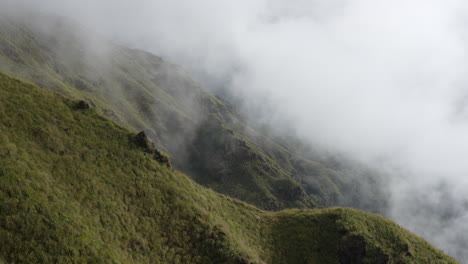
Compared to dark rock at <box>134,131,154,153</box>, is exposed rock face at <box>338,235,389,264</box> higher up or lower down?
higher up

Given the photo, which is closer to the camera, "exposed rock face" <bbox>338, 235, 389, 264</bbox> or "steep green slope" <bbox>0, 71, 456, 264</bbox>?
"steep green slope" <bbox>0, 71, 456, 264</bbox>

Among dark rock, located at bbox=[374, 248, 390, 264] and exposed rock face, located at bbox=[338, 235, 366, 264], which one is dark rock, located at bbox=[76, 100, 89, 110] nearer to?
exposed rock face, located at bbox=[338, 235, 366, 264]

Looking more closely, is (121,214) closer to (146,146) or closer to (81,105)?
(146,146)

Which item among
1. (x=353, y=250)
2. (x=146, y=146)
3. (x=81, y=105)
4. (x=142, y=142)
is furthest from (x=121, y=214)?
(x=353, y=250)

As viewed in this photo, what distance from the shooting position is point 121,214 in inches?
1511

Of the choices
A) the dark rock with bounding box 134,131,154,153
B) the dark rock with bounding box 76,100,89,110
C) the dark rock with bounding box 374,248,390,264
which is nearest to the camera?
the dark rock with bounding box 374,248,390,264

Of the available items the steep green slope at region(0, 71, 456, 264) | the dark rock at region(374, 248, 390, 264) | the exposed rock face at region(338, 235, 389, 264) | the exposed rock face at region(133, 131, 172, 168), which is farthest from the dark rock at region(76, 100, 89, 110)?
the dark rock at region(374, 248, 390, 264)

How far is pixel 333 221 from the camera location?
5600 cm

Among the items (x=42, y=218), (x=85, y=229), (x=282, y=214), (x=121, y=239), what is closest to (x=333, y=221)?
(x=282, y=214)

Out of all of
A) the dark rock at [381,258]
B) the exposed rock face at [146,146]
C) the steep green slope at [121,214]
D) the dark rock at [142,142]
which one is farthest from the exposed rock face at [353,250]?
the dark rock at [142,142]

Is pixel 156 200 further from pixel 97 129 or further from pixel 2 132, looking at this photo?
pixel 2 132

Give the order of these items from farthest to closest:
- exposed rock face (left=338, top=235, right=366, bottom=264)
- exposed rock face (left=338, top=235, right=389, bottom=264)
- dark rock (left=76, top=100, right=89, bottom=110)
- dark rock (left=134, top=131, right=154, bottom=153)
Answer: dark rock (left=134, top=131, right=154, bottom=153), dark rock (left=76, top=100, right=89, bottom=110), exposed rock face (left=338, top=235, right=366, bottom=264), exposed rock face (left=338, top=235, right=389, bottom=264)

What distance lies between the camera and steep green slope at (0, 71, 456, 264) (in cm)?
2947

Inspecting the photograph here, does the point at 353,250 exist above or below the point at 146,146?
above
